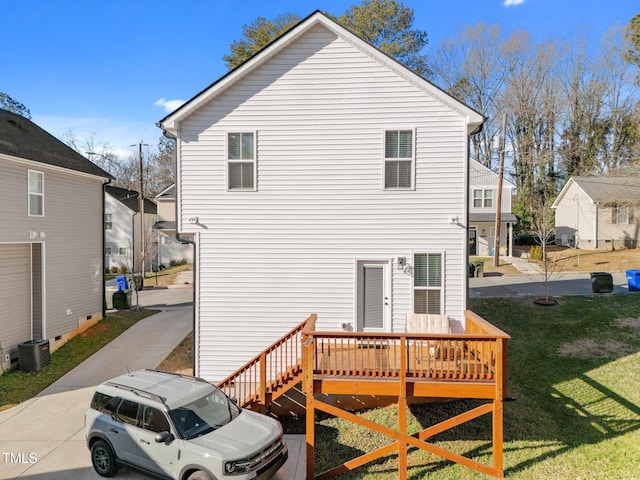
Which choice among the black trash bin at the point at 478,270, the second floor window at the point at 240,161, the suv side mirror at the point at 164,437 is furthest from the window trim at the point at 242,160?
the black trash bin at the point at 478,270

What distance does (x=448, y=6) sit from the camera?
23234 mm

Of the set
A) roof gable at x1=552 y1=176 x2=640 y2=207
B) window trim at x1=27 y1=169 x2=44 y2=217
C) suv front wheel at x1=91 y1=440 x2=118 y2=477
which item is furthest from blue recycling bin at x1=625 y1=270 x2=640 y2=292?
window trim at x1=27 y1=169 x2=44 y2=217

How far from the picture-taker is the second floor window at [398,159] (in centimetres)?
942

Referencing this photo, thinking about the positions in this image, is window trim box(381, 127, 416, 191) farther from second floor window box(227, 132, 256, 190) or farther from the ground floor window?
second floor window box(227, 132, 256, 190)

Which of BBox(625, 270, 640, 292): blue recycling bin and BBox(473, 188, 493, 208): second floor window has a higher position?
BBox(473, 188, 493, 208): second floor window

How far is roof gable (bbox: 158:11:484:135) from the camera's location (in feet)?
30.1

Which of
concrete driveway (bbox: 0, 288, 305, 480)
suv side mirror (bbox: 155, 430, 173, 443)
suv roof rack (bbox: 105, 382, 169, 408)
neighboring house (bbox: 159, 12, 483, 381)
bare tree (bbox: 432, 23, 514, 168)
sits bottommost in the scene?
concrete driveway (bbox: 0, 288, 305, 480)

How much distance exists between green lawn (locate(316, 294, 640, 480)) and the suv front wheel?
3627 mm

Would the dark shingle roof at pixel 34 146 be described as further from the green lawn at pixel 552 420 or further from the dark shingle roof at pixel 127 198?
the dark shingle roof at pixel 127 198

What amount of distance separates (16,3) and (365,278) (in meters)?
15.4

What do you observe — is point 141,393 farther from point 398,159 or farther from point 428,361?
point 398,159

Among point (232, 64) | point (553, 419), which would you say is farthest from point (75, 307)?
point (232, 64)

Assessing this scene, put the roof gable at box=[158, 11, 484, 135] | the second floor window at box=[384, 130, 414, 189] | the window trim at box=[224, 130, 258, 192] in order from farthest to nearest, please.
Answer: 1. the window trim at box=[224, 130, 258, 192]
2. the second floor window at box=[384, 130, 414, 189]
3. the roof gable at box=[158, 11, 484, 135]

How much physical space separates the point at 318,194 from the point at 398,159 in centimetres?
212
